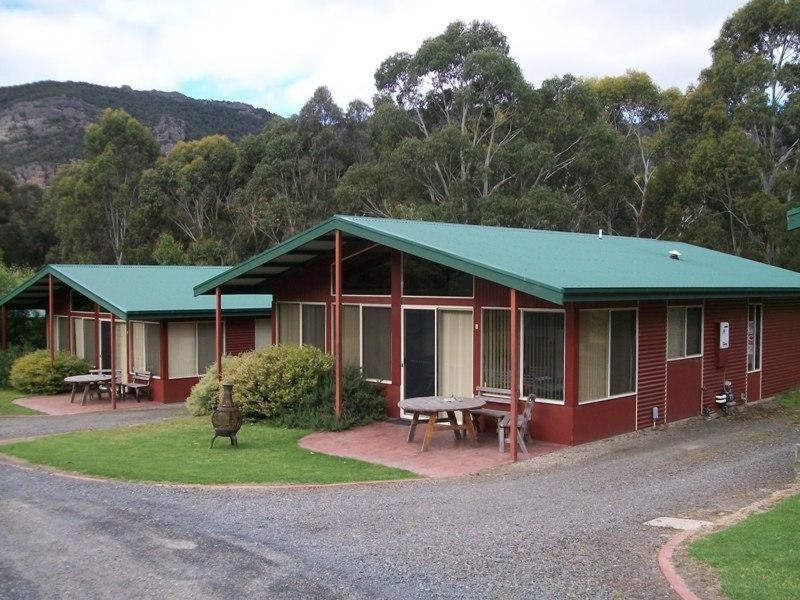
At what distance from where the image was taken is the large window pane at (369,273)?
14773mm

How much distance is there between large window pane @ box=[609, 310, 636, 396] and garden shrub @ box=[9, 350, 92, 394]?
15.0m

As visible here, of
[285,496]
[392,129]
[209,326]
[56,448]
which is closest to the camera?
[285,496]

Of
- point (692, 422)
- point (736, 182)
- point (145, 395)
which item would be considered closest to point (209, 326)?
point (145, 395)

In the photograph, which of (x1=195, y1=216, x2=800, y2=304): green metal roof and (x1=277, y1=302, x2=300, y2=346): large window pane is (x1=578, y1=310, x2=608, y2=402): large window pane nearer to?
(x1=195, y1=216, x2=800, y2=304): green metal roof

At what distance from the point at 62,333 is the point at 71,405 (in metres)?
5.36

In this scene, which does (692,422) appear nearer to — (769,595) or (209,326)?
(769,595)

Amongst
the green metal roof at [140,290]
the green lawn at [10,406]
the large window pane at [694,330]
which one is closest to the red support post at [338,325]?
the large window pane at [694,330]

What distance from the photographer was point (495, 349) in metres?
13.1

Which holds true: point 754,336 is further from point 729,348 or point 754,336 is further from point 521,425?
point 521,425

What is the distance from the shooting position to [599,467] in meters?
10.6

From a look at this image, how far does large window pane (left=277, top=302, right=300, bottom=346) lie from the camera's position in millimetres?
16734

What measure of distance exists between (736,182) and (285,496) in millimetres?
28168

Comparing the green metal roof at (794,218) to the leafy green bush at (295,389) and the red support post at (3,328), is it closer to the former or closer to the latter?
the leafy green bush at (295,389)

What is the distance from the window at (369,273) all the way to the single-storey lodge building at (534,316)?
24 mm
